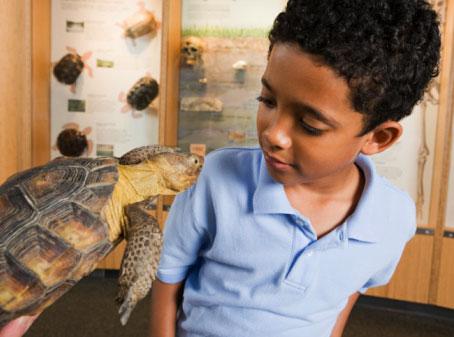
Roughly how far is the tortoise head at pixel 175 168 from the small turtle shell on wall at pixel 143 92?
86.6 inches

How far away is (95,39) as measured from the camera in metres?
2.90

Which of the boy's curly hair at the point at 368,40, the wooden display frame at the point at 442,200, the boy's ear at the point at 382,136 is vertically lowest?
the wooden display frame at the point at 442,200

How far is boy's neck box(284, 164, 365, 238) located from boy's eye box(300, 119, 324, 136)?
232 millimetres

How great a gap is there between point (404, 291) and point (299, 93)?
2.20 metres

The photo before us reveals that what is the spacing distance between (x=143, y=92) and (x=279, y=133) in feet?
7.67

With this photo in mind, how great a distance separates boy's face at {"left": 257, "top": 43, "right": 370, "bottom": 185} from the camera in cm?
64

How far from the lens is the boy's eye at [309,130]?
0.66 meters

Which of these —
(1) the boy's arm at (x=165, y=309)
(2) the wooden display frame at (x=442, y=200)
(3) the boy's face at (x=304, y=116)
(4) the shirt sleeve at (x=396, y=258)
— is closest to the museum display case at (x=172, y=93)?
(2) the wooden display frame at (x=442, y=200)

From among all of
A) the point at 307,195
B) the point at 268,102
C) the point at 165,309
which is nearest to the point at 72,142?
the point at 165,309

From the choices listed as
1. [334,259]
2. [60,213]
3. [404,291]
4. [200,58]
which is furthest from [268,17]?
[60,213]

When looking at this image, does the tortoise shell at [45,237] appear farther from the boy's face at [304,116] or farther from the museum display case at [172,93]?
the museum display case at [172,93]

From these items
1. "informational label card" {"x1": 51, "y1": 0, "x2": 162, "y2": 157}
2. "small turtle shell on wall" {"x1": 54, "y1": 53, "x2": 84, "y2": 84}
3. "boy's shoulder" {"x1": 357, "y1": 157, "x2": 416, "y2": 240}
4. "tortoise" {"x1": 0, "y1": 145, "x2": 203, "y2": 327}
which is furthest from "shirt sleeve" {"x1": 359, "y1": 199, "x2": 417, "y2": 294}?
"small turtle shell on wall" {"x1": 54, "y1": 53, "x2": 84, "y2": 84}

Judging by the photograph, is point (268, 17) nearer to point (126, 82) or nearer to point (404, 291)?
point (126, 82)

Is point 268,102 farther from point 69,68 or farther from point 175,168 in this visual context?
point 69,68
